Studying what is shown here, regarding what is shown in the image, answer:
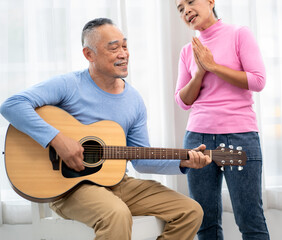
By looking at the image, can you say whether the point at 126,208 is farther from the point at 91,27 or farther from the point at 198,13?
the point at 198,13

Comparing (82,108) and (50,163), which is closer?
(50,163)

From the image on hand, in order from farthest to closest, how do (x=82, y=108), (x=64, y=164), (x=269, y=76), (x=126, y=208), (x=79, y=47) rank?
(x=269, y=76) → (x=79, y=47) → (x=82, y=108) → (x=64, y=164) → (x=126, y=208)

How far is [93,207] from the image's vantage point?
59.1 inches

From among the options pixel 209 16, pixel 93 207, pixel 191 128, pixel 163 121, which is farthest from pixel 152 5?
pixel 93 207

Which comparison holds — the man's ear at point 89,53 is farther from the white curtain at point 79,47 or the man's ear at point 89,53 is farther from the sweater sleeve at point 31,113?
the white curtain at point 79,47

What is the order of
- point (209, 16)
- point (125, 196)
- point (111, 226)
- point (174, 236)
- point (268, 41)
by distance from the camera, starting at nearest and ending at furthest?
1. point (111, 226)
2. point (174, 236)
3. point (125, 196)
4. point (209, 16)
5. point (268, 41)

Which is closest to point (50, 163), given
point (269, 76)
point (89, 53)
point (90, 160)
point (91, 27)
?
point (90, 160)

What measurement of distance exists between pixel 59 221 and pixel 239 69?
112cm

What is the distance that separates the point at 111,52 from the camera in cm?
175

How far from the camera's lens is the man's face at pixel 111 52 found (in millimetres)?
1752

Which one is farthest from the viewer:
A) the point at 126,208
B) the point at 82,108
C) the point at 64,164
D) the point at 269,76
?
the point at 269,76

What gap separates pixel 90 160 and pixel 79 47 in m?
0.89

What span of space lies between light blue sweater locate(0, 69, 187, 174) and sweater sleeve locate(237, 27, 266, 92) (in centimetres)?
52

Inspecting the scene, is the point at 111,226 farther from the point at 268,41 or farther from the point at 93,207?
the point at 268,41
